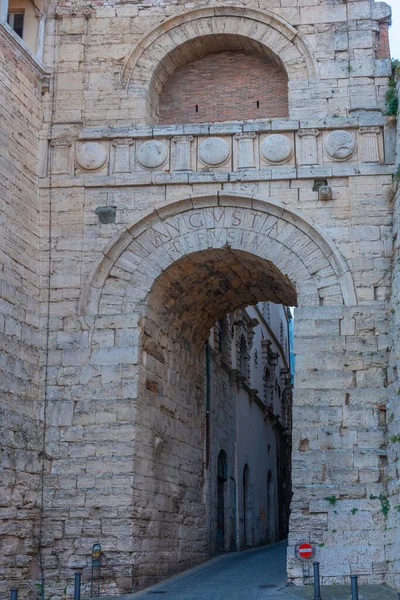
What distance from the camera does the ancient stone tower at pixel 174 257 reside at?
1126 cm

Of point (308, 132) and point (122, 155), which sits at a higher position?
point (308, 132)

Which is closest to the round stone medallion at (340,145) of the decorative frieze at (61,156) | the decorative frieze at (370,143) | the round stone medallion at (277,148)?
the decorative frieze at (370,143)

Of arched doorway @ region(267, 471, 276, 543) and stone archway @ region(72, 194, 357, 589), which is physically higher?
stone archway @ region(72, 194, 357, 589)

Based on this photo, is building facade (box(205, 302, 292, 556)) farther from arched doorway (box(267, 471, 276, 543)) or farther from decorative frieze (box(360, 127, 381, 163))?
decorative frieze (box(360, 127, 381, 163))

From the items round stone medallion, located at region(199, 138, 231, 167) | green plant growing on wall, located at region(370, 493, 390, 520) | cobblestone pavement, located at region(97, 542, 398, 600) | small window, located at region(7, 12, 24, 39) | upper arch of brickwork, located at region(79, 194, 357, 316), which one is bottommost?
cobblestone pavement, located at region(97, 542, 398, 600)

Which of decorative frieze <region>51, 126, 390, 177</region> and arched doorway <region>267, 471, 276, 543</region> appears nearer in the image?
decorative frieze <region>51, 126, 390, 177</region>

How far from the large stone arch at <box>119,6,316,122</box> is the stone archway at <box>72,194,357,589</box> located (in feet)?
7.26

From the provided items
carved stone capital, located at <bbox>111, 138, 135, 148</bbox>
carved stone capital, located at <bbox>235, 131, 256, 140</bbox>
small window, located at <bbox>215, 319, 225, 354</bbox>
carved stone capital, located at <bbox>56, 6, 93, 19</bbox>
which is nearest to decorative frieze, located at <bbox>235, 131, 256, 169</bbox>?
carved stone capital, located at <bbox>235, 131, 256, 140</bbox>

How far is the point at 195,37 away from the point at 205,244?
11.2 ft

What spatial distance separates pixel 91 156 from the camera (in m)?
12.9

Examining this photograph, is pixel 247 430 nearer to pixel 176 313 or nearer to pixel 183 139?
pixel 176 313

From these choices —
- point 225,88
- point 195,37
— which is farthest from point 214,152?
point 195,37

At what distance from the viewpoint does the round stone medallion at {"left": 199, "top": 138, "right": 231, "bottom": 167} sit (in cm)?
1267

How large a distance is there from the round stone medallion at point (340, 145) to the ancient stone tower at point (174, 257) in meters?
0.03
